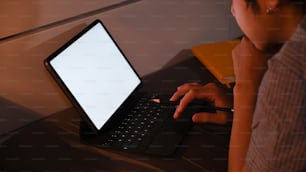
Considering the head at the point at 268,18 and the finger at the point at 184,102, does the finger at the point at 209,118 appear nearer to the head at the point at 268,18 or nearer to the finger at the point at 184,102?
the finger at the point at 184,102

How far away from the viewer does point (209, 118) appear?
0.92 m

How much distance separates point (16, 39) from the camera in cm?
91

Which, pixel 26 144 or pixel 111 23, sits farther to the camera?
→ pixel 111 23

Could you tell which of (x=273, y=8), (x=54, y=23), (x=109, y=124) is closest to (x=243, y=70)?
(x=273, y=8)

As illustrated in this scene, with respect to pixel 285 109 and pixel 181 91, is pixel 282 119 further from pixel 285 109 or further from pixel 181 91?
pixel 181 91

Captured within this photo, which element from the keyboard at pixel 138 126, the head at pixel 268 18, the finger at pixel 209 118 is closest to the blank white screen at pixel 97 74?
the keyboard at pixel 138 126

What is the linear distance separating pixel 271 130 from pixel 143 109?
1.12 ft

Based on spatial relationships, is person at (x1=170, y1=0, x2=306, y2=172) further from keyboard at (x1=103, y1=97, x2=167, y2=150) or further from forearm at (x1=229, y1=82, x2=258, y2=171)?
keyboard at (x1=103, y1=97, x2=167, y2=150)

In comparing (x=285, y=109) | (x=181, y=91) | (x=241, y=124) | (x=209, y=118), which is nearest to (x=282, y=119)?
(x=285, y=109)

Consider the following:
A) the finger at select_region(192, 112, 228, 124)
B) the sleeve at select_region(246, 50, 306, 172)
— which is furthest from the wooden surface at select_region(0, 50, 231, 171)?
the sleeve at select_region(246, 50, 306, 172)

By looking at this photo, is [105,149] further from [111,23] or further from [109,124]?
[111,23]

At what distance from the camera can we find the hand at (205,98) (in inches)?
36.5

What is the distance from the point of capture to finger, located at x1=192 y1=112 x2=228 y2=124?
926mm

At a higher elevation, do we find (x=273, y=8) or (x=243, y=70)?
(x=273, y=8)
